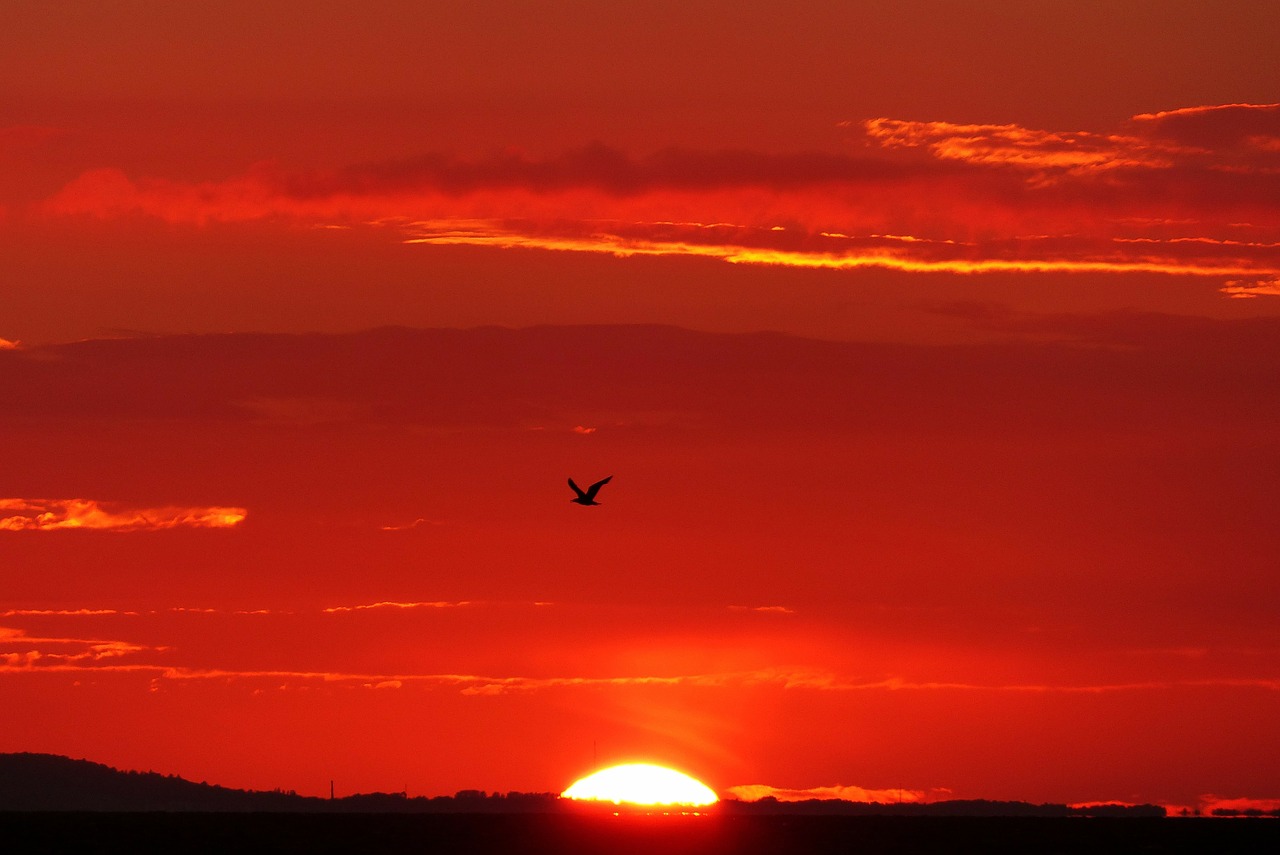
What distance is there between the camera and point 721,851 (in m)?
148

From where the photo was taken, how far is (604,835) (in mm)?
157875

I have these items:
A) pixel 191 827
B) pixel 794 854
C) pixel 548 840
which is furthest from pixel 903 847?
pixel 191 827

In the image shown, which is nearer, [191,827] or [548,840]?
[548,840]

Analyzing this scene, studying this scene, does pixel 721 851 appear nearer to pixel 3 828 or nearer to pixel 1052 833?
pixel 1052 833

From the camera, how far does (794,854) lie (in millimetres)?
148875

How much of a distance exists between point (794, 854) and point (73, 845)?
46122 mm

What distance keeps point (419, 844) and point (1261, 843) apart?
56143 mm

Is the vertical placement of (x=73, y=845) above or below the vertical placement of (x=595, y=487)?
below

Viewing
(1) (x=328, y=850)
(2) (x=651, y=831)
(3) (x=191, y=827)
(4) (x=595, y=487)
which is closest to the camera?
(4) (x=595, y=487)

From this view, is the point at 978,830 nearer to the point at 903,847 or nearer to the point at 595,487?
the point at 903,847

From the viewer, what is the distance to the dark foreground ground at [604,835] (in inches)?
6009

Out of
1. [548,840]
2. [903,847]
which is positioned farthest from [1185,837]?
[548,840]

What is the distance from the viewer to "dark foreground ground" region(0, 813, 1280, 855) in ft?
501

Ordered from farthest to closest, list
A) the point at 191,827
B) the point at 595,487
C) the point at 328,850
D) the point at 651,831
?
the point at 191,827 < the point at 651,831 < the point at 328,850 < the point at 595,487
